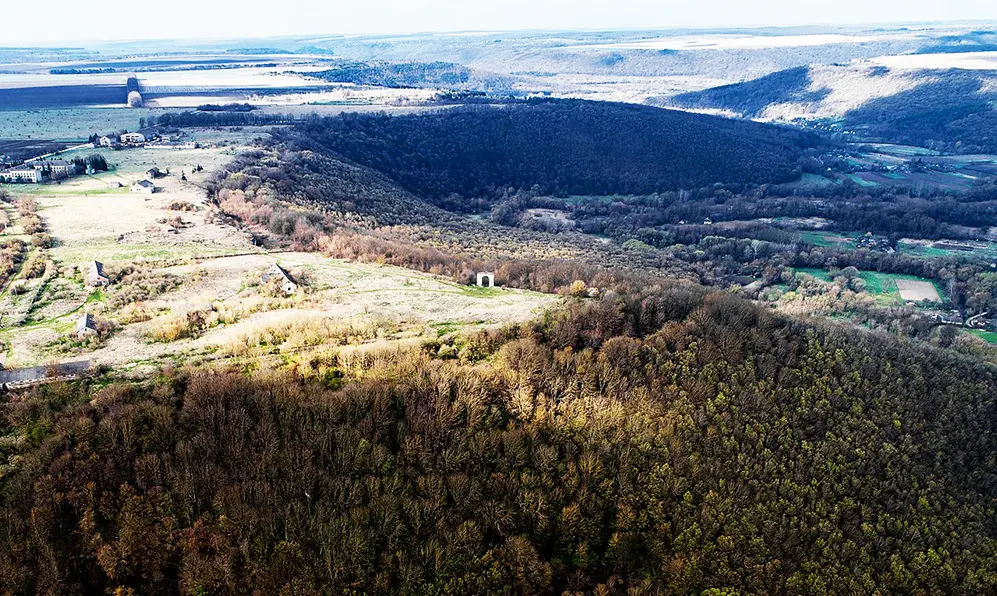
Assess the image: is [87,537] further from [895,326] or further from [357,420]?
[895,326]

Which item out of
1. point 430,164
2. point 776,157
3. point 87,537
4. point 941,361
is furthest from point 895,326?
point 776,157

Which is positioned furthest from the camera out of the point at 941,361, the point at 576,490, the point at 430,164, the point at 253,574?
the point at 430,164

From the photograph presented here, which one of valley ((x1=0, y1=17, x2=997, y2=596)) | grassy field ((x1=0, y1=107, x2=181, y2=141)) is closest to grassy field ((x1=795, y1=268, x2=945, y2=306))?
valley ((x1=0, y1=17, x2=997, y2=596))

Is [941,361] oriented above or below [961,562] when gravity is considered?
above

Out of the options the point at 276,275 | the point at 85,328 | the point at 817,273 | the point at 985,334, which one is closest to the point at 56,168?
the point at 276,275

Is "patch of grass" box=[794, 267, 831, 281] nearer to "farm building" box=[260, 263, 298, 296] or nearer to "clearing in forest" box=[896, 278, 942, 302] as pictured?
"clearing in forest" box=[896, 278, 942, 302]
